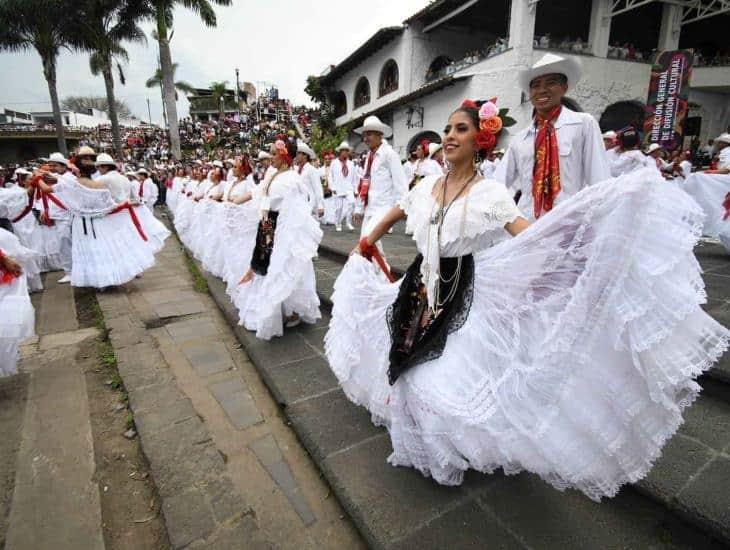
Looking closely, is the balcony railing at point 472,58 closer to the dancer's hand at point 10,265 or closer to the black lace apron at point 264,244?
the black lace apron at point 264,244

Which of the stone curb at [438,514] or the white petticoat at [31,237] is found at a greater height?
the white petticoat at [31,237]

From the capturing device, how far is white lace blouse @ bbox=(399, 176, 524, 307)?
6.06 feet

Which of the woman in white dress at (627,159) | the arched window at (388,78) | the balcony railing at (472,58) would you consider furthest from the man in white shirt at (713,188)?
the arched window at (388,78)

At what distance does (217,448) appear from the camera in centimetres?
270

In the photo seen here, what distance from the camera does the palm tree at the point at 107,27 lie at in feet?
61.9

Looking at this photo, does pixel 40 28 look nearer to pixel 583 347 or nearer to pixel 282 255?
pixel 282 255

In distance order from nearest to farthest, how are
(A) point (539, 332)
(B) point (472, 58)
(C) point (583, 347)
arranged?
(C) point (583, 347) → (A) point (539, 332) → (B) point (472, 58)

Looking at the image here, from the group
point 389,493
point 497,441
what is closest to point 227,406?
point 389,493

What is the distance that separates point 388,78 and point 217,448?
69.7 feet

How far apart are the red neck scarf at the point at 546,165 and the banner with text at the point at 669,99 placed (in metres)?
10.6

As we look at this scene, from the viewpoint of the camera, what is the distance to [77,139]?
36906mm

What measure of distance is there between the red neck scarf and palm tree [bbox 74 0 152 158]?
890 inches

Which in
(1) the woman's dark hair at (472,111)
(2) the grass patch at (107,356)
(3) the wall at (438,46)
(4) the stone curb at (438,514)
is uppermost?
(3) the wall at (438,46)

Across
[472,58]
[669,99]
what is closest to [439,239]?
[669,99]
